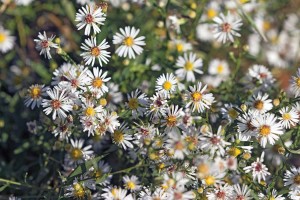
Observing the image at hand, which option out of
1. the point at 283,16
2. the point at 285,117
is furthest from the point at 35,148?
the point at 283,16

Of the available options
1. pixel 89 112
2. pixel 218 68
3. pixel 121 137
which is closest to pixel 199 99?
A: pixel 121 137

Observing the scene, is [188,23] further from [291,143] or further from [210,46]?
[291,143]

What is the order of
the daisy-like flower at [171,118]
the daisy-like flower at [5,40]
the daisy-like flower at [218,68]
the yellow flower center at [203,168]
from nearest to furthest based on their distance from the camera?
1. the yellow flower center at [203,168]
2. the daisy-like flower at [171,118]
3. the daisy-like flower at [218,68]
4. the daisy-like flower at [5,40]

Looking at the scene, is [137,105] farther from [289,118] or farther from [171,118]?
[289,118]

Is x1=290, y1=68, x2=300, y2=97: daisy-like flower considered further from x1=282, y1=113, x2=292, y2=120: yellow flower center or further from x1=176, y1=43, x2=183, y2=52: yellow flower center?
x1=176, y1=43, x2=183, y2=52: yellow flower center

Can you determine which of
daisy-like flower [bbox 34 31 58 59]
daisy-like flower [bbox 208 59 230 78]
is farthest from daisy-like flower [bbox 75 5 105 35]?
daisy-like flower [bbox 208 59 230 78]

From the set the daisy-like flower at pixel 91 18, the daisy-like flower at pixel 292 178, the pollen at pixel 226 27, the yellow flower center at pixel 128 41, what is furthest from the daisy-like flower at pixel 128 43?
the daisy-like flower at pixel 292 178

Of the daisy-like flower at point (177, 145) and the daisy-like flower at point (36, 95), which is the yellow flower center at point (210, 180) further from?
the daisy-like flower at point (36, 95)
